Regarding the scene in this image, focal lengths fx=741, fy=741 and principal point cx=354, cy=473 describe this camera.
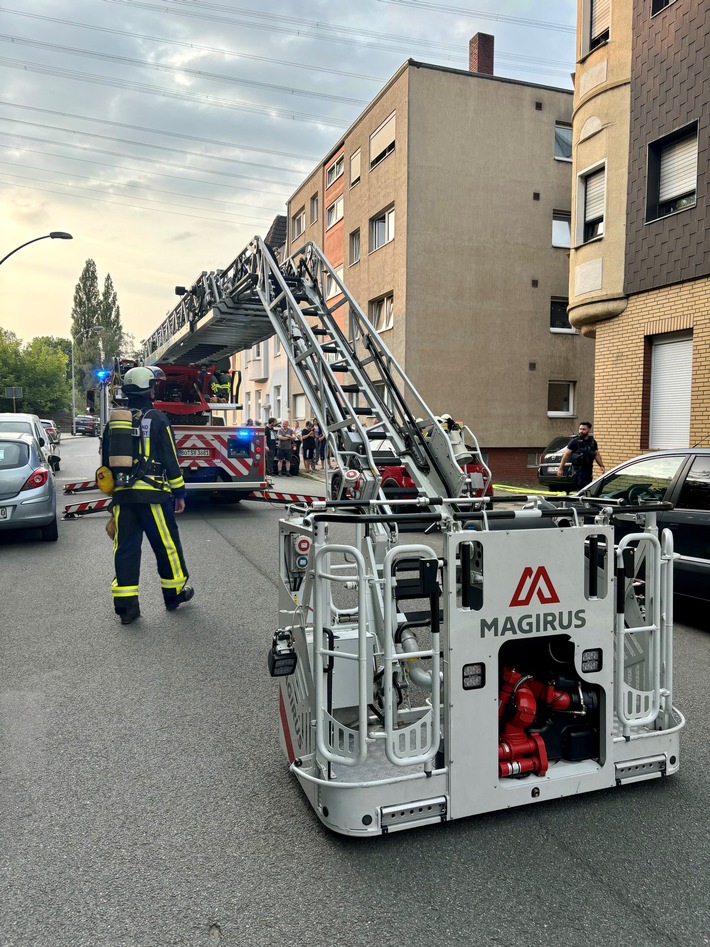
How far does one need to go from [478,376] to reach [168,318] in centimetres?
1016

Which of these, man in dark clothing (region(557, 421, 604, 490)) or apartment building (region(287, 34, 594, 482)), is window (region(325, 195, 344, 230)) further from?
man in dark clothing (region(557, 421, 604, 490))

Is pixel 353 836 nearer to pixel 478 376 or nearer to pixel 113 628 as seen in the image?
pixel 113 628

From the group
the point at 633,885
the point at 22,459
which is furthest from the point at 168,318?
the point at 633,885

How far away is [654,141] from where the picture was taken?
12.8 metres

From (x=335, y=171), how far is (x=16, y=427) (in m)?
21.2

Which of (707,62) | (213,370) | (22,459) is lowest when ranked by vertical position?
(22,459)

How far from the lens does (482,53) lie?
24312mm

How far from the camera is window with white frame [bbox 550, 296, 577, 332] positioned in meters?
22.7

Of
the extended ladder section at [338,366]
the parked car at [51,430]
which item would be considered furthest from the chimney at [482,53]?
the parked car at [51,430]

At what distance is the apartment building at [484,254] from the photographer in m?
21.3

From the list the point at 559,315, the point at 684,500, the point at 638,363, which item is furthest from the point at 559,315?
the point at 684,500

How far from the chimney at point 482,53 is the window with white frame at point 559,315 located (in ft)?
26.9

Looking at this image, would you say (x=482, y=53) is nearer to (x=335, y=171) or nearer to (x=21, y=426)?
(x=335, y=171)

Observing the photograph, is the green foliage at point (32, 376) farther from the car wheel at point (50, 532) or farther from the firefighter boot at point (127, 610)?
the firefighter boot at point (127, 610)
